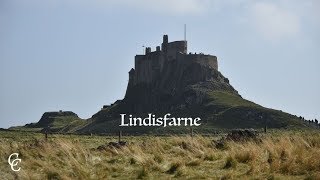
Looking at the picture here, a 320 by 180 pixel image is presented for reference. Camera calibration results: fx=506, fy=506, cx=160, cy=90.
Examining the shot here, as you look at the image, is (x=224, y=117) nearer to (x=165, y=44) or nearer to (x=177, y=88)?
(x=177, y=88)

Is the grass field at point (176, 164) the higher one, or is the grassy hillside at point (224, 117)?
the grassy hillside at point (224, 117)

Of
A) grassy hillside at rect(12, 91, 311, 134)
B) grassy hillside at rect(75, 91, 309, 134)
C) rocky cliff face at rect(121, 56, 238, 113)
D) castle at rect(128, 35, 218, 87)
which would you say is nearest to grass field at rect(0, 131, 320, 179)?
grassy hillside at rect(12, 91, 311, 134)

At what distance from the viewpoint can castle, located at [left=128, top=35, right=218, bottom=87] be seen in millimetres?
148875

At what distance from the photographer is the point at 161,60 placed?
15862cm

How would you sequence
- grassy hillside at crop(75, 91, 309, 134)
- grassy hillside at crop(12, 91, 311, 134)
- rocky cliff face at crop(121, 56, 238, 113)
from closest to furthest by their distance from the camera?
grassy hillside at crop(12, 91, 311, 134) → grassy hillside at crop(75, 91, 309, 134) → rocky cliff face at crop(121, 56, 238, 113)

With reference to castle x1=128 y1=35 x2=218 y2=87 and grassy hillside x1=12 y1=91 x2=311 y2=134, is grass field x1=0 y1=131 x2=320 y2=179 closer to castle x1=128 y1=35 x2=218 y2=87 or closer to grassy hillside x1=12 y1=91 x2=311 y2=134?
grassy hillside x1=12 y1=91 x2=311 y2=134

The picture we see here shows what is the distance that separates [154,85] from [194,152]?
142743 mm

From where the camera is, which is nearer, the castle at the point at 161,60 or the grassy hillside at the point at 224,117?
the grassy hillside at the point at 224,117

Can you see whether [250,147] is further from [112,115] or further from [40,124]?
[40,124]

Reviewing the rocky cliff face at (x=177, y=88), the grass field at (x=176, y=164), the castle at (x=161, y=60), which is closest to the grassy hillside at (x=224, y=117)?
the rocky cliff face at (x=177, y=88)

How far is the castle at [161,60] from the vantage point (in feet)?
488

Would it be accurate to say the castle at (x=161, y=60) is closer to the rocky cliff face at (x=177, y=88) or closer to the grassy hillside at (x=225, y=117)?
the rocky cliff face at (x=177, y=88)

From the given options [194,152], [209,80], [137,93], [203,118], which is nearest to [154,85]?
[137,93]

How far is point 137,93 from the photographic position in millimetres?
161125
